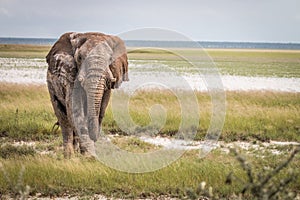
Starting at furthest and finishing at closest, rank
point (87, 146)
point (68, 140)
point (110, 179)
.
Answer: point (68, 140) → point (87, 146) → point (110, 179)

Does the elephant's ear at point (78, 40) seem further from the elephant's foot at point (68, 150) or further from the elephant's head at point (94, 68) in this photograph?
the elephant's foot at point (68, 150)

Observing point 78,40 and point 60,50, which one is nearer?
point 78,40

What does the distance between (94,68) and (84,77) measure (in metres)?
0.25

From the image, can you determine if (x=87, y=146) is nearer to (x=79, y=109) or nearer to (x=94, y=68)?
(x=79, y=109)

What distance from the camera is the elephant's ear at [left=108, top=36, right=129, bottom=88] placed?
946 cm

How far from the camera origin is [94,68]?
8820 millimetres

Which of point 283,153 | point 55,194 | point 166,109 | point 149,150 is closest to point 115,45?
point 149,150

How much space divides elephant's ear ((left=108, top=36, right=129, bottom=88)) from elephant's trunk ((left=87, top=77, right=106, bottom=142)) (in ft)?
1.65

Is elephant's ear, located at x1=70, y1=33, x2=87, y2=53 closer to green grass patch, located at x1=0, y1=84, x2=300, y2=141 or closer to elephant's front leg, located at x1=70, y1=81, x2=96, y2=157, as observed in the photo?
elephant's front leg, located at x1=70, y1=81, x2=96, y2=157

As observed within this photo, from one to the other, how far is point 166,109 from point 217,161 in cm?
624

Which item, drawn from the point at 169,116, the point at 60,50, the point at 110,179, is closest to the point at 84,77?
the point at 60,50

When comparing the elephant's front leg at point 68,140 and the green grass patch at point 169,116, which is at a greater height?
the elephant's front leg at point 68,140

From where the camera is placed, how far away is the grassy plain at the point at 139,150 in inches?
303

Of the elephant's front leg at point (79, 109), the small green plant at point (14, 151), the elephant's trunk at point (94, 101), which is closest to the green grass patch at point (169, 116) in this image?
the small green plant at point (14, 151)
